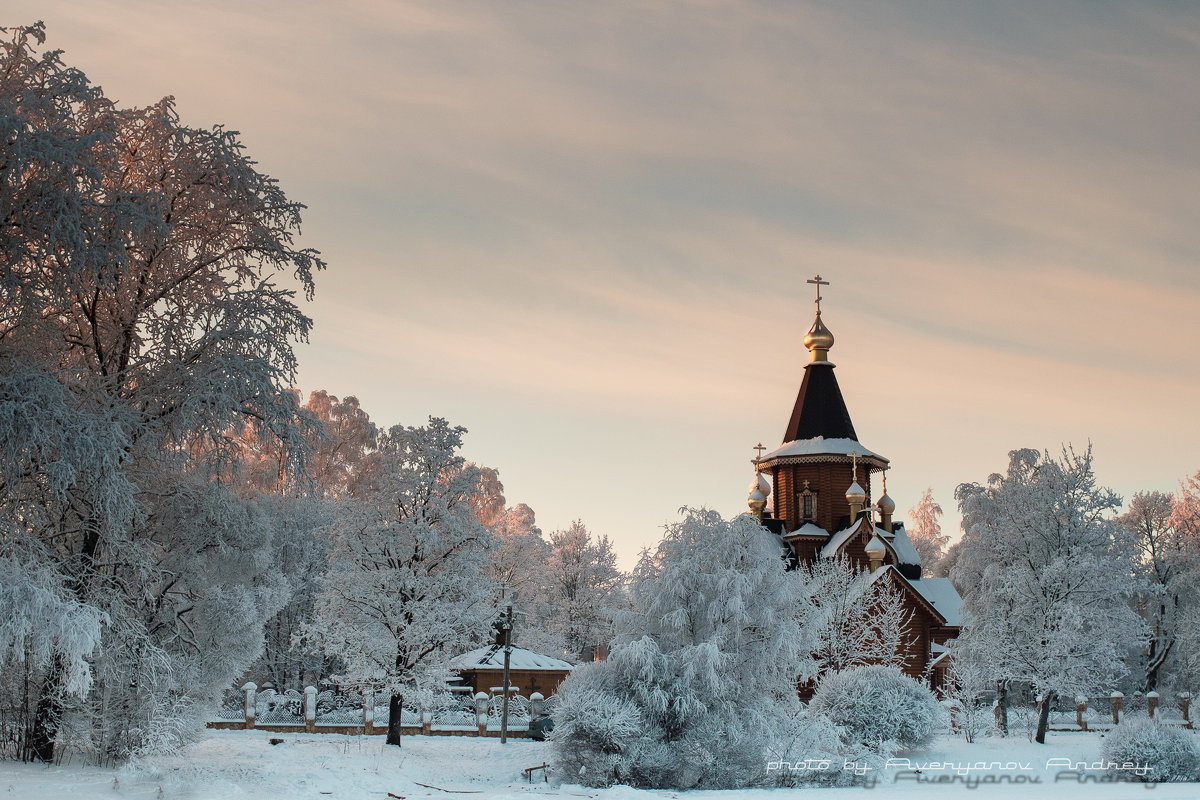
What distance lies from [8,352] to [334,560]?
12.2m

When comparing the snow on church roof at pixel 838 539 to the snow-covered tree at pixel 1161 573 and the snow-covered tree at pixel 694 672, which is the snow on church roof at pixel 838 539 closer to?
the snow-covered tree at pixel 1161 573

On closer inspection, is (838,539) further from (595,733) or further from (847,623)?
(595,733)

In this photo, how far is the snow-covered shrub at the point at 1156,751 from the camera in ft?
67.5

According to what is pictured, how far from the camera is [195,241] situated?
17.4 m

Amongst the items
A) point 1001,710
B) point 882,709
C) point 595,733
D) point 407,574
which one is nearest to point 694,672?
point 595,733

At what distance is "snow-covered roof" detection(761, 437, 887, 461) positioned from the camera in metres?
48.4

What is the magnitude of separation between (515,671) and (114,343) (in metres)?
27.1

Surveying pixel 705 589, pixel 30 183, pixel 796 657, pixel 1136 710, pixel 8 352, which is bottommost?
pixel 1136 710

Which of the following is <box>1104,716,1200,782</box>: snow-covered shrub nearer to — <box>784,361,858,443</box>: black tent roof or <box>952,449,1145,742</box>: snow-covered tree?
<box>952,449,1145,742</box>: snow-covered tree

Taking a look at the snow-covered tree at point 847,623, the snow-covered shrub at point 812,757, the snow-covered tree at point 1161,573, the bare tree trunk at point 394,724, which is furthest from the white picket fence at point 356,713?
the snow-covered tree at point 1161,573

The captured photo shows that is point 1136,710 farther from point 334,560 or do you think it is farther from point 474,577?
point 334,560

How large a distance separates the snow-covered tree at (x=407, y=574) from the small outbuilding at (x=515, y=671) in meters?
14.3

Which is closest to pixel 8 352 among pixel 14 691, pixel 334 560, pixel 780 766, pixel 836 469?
pixel 14 691

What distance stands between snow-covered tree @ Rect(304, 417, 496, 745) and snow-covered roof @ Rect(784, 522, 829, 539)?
25.0 metres
